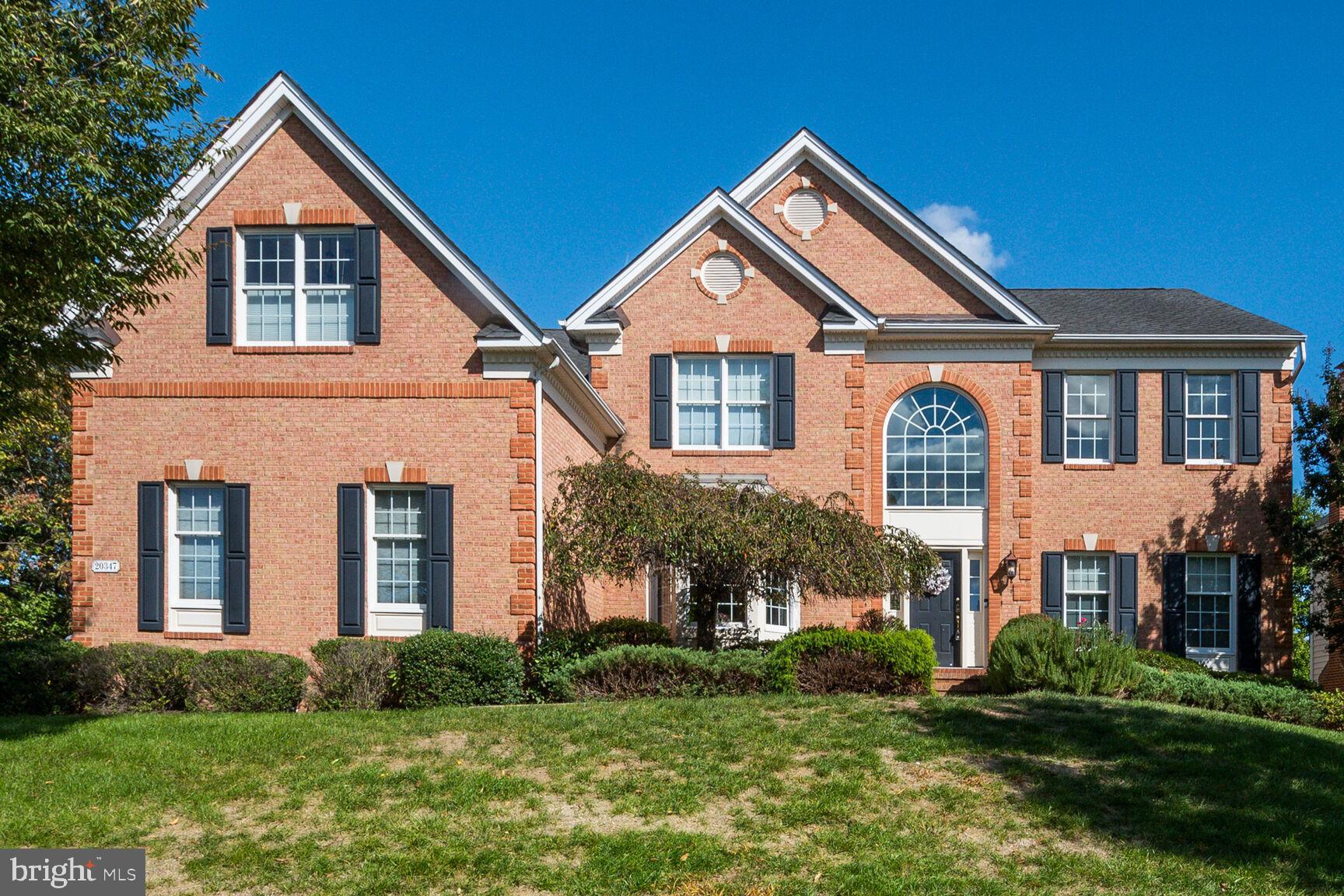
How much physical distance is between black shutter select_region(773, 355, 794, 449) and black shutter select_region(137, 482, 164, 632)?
33.0ft

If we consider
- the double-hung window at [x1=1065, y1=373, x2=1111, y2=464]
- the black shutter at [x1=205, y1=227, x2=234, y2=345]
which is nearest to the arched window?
the double-hung window at [x1=1065, y1=373, x2=1111, y2=464]

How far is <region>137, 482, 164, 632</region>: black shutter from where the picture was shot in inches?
599

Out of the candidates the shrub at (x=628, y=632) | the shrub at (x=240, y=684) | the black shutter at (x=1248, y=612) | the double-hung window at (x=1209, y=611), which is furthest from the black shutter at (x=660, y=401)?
the black shutter at (x=1248, y=612)

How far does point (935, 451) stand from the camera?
784 inches

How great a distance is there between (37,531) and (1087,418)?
2261cm

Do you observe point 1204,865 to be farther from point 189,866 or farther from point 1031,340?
point 1031,340

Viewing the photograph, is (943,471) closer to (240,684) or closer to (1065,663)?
(1065,663)

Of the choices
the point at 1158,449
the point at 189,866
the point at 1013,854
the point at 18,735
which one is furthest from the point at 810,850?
the point at 1158,449

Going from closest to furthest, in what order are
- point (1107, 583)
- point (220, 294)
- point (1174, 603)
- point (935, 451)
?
1. point (220, 294)
2. point (1174, 603)
3. point (935, 451)
4. point (1107, 583)

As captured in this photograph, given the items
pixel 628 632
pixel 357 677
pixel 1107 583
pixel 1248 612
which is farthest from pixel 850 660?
pixel 1248 612

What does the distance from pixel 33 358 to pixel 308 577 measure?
5.11 meters

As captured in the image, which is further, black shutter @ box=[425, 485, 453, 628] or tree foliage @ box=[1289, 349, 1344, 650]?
tree foliage @ box=[1289, 349, 1344, 650]

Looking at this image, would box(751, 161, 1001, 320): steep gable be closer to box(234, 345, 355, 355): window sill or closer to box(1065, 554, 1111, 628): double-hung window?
box(1065, 554, 1111, 628): double-hung window

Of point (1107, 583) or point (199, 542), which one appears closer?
point (199, 542)
